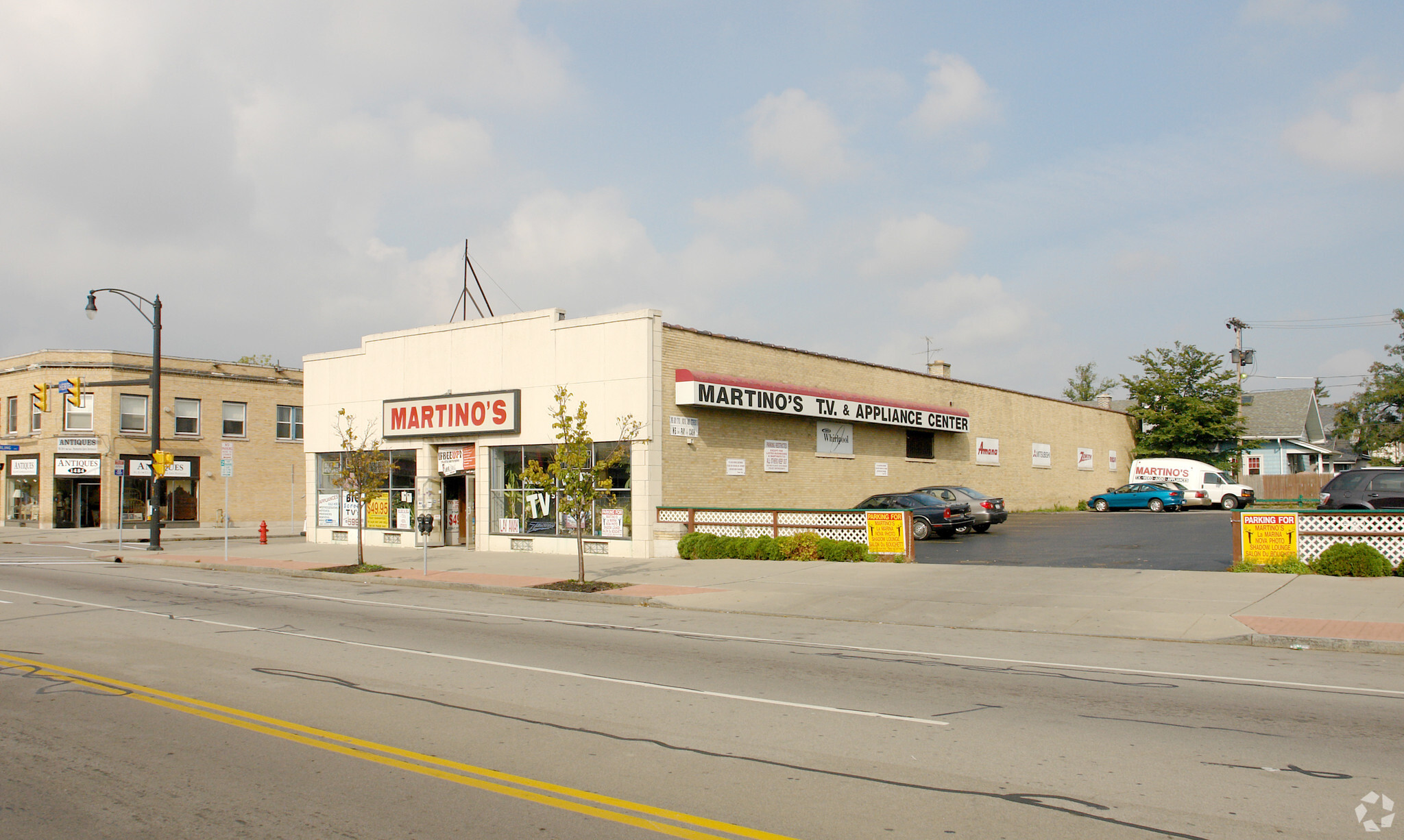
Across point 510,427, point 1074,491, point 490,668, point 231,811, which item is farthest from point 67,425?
point 1074,491

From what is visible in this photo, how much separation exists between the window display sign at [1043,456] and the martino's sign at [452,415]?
2664cm

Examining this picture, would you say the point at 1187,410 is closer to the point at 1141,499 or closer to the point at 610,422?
the point at 1141,499

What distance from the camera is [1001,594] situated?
15.8 metres

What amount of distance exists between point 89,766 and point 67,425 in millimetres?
42066

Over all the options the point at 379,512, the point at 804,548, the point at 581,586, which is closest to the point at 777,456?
the point at 804,548

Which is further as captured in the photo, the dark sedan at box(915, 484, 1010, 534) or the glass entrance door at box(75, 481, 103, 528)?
the glass entrance door at box(75, 481, 103, 528)

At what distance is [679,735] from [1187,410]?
49892mm

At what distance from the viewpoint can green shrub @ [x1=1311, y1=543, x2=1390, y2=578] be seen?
53.0ft

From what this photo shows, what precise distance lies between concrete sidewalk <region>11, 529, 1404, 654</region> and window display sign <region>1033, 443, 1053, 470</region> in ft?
81.9

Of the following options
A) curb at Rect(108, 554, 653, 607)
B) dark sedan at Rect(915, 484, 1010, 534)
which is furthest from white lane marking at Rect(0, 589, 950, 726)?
dark sedan at Rect(915, 484, 1010, 534)

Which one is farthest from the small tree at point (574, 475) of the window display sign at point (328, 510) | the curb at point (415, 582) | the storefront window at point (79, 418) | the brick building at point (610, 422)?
the storefront window at point (79, 418)

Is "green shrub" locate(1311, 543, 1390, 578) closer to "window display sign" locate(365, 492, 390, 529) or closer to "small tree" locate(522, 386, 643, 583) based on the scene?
"small tree" locate(522, 386, 643, 583)

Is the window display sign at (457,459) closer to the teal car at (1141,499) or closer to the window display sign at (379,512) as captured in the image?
the window display sign at (379,512)

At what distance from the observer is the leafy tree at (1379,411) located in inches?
2180
